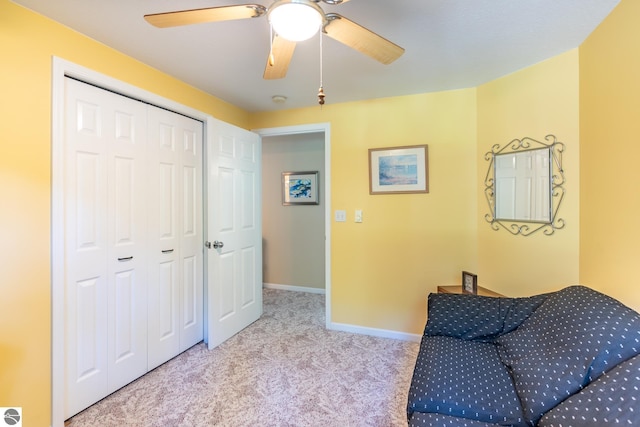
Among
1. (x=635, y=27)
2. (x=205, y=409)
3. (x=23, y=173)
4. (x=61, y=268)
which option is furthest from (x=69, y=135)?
(x=635, y=27)

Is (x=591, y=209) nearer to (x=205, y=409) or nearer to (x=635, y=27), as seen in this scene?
(x=635, y=27)

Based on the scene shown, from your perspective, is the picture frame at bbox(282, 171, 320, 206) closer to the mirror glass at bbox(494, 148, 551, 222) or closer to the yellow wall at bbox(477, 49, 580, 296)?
the yellow wall at bbox(477, 49, 580, 296)

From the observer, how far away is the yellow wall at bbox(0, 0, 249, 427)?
4.52ft

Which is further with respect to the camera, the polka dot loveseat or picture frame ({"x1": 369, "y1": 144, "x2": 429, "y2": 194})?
picture frame ({"x1": 369, "y1": 144, "x2": 429, "y2": 194})

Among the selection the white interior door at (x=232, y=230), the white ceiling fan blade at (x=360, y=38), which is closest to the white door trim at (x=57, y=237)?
the white interior door at (x=232, y=230)

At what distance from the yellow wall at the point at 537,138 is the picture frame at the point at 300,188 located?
224 cm

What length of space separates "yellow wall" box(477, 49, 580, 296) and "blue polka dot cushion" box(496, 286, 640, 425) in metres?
0.58

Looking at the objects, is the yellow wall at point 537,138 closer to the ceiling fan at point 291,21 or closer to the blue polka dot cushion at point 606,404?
the blue polka dot cushion at point 606,404

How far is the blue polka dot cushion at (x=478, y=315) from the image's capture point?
5.41 ft

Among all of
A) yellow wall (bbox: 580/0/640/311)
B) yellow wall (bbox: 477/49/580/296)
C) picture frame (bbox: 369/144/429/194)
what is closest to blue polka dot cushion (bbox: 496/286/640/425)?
yellow wall (bbox: 580/0/640/311)

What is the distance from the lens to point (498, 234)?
231 centimetres

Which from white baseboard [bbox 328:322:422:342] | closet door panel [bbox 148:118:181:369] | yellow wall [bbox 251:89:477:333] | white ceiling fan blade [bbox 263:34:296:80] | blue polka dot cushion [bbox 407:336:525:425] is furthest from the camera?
white baseboard [bbox 328:322:422:342]

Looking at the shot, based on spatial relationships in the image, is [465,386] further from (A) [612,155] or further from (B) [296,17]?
(B) [296,17]

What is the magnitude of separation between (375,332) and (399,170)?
1584 millimetres
